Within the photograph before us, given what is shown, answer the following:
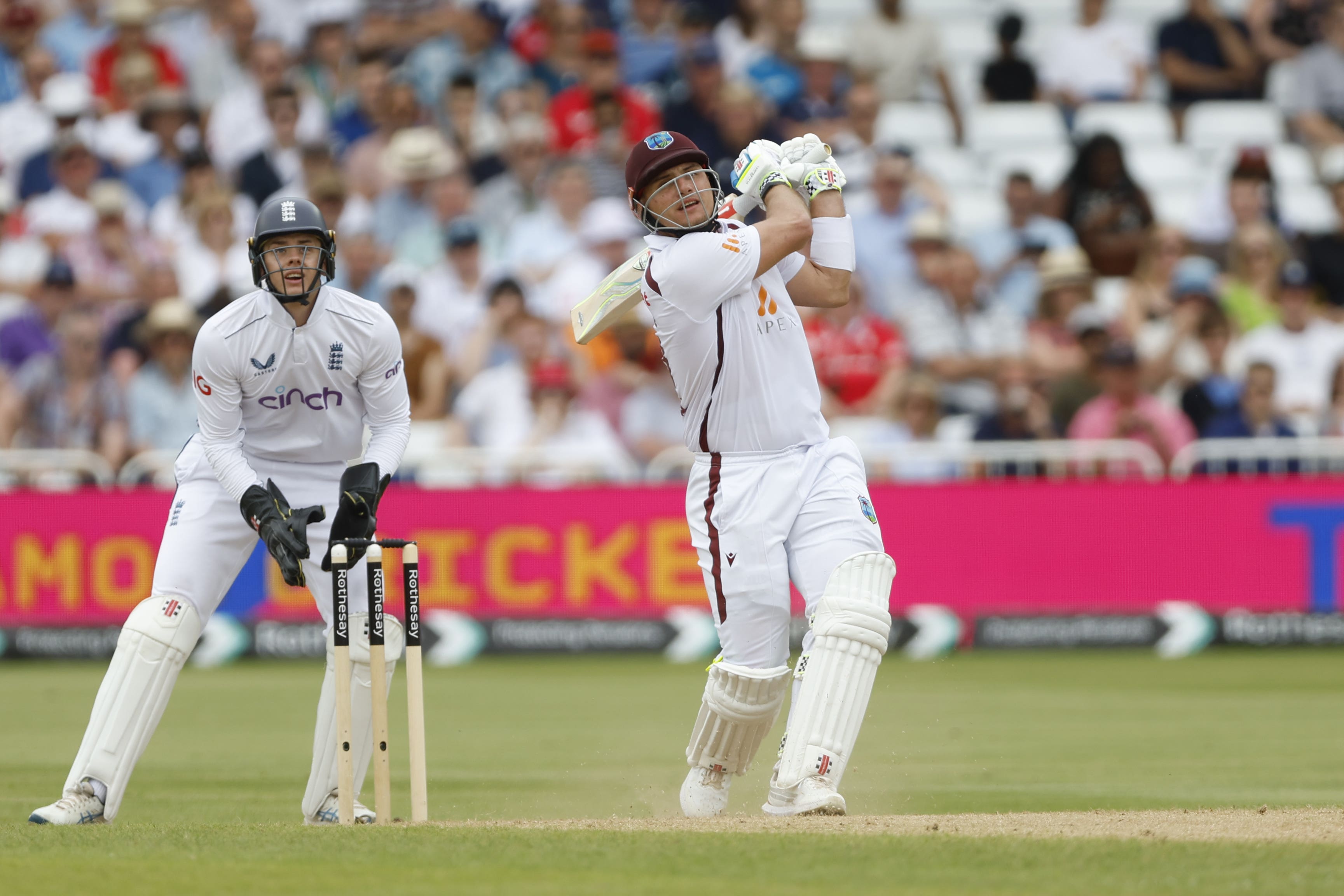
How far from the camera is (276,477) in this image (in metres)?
7.70

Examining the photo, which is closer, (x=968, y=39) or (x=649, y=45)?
(x=649, y=45)

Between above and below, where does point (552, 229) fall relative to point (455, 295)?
above

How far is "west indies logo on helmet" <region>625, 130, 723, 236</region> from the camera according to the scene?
23.4 feet

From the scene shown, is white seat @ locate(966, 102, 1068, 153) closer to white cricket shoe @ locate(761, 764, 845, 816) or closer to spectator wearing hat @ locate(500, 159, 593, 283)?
spectator wearing hat @ locate(500, 159, 593, 283)

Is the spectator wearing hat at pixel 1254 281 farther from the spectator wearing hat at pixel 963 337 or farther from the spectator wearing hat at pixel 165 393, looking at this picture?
the spectator wearing hat at pixel 165 393

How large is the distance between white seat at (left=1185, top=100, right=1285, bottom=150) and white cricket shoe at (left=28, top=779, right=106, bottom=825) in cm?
1497

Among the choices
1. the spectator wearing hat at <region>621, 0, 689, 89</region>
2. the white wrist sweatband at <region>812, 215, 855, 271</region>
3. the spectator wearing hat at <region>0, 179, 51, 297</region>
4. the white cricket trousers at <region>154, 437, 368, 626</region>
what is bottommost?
the white cricket trousers at <region>154, 437, 368, 626</region>

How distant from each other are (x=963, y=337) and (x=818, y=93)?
3552 mm

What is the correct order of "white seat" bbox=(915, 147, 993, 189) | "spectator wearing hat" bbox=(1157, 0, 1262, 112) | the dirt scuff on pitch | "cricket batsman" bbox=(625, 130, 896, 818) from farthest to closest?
"spectator wearing hat" bbox=(1157, 0, 1262, 112)
"white seat" bbox=(915, 147, 993, 189)
"cricket batsman" bbox=(625, 130, 896, 818)
the dirt scuff on pitch

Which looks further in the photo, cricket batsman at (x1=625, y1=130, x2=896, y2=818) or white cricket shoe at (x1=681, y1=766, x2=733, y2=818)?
white cricket shoe at (x1=681, y1=766, x2=733, y2=818)

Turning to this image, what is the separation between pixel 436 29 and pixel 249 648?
7.20 metres

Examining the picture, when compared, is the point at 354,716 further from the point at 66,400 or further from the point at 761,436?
the point at 66,400

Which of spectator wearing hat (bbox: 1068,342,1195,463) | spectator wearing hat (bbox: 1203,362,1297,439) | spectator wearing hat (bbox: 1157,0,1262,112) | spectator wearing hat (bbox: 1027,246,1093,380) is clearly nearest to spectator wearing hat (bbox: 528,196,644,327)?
spectator wearing hat (bbox: 1027,246,1093,380)

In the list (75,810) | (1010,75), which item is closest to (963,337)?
(1010,75)
